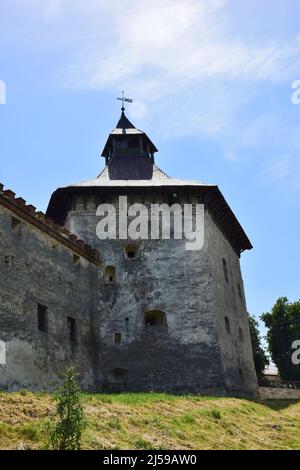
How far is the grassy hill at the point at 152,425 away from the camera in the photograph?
11141 mm

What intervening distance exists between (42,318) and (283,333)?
2576cm

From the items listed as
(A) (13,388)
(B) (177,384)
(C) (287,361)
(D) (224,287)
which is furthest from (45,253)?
(C) (287,361)

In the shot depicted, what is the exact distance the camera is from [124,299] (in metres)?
24.1

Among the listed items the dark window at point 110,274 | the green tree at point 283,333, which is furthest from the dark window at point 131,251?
Answer: the green tree at point 283,333

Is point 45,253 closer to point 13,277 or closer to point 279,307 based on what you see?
point 13,277

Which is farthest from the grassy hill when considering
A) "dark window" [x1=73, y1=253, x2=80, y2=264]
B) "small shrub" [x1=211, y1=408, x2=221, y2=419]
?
"dark window" [x1=73, y1=253, x2=80, y2=264]

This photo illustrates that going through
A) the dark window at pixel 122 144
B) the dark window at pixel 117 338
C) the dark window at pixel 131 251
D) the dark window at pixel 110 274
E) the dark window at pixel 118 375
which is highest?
the dark window at pixel 122 144

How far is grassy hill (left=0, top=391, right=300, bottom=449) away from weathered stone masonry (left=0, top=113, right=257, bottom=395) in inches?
156

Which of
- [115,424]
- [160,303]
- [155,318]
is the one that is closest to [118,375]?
[155,318]

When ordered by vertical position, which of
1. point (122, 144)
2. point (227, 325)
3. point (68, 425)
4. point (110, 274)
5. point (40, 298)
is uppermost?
point (122, 144)

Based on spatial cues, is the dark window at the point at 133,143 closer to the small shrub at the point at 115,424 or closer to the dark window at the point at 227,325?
the dark window at the point at 227,325

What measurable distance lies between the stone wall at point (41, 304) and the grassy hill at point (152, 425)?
3111 mm

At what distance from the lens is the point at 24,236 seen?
19172 mm

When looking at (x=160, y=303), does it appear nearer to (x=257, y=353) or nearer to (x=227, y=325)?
(x=227, y=325)
